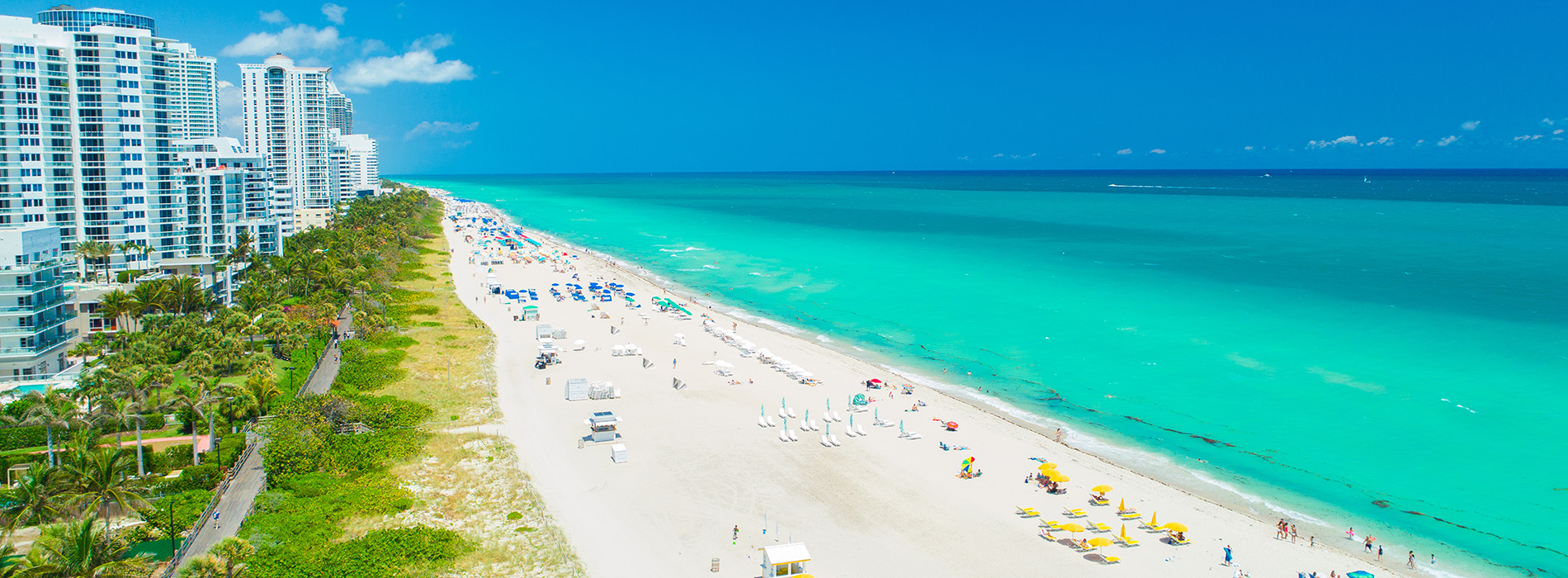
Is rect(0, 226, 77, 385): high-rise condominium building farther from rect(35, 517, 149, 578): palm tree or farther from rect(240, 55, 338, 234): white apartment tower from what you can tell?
rect(240, 55, 338, 234): white apartment tower

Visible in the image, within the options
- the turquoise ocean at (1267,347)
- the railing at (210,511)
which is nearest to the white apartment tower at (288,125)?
the turquoise ocean at (1267,347)

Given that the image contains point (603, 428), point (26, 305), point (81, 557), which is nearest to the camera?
point (81, 557)

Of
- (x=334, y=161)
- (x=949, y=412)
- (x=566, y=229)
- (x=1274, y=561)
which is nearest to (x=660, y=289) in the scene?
(x=949, y=412)

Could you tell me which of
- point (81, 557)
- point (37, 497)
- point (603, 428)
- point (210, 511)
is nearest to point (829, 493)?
point (603, 428)

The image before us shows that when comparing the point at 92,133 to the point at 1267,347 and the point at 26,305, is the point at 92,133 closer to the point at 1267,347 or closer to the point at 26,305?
the point at 26,305

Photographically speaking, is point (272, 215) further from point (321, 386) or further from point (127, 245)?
point (321, 386)
